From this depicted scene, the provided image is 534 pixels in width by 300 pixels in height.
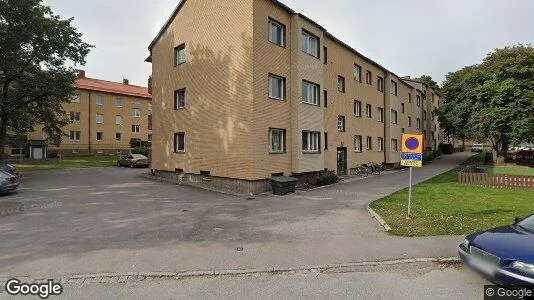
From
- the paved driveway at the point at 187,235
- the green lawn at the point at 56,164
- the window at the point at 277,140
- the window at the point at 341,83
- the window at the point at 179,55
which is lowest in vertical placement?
the paved driveway at the point at 187,235

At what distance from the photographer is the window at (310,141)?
67.6 ft

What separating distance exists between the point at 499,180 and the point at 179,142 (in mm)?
18586

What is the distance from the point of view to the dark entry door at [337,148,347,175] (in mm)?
25844

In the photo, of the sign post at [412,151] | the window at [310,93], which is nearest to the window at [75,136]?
the window at [310,93]

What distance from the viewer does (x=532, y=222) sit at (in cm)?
695

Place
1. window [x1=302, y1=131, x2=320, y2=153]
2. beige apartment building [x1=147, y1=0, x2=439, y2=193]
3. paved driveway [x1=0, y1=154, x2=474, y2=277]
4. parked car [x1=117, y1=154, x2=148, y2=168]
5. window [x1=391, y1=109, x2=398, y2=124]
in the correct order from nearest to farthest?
paved driveway [x1=0, y1=154, x2=474, y2=277], beige apartment building [x1=147, y1=0, x2=439, y2=193], window [x1=302, y1=131, x2=320, y2=153], parked car [x1=117, y1=154, x2=148, y2=168], window [x1=391, y1=109, x2=398, y2=124]

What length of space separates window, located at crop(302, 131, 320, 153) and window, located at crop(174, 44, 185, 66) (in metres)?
8.95

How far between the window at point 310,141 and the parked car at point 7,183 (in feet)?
48.8

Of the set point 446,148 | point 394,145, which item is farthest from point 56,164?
point 446,148

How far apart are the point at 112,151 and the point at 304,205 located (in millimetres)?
45655

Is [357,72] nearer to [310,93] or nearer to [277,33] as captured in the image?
[310,93]

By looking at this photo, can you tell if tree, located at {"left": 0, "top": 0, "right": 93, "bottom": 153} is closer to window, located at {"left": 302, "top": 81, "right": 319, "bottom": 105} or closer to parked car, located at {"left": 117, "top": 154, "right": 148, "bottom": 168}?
parked car, located at {"left": 117, "top": 154, "right": 148, "bottom": 168}

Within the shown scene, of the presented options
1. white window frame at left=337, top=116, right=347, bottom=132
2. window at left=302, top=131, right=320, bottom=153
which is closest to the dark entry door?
white window frame at left=337, top=116, right=347, bottom=132

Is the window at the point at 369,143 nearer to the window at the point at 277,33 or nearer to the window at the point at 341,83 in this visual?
the window at the point at 341,83
